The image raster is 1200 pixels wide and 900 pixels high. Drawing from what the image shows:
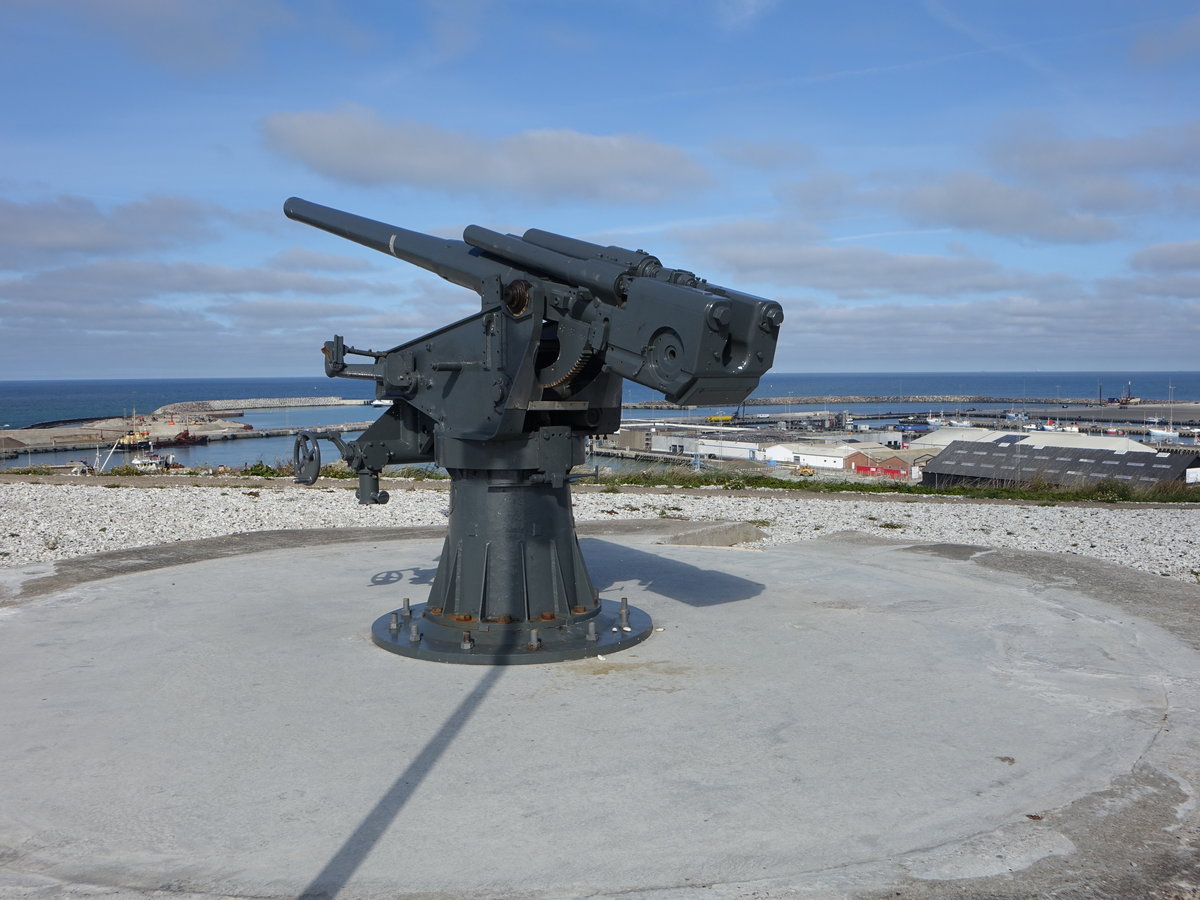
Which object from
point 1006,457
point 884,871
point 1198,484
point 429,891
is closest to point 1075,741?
point 884,871

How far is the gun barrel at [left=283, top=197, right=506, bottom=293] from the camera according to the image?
848 cm

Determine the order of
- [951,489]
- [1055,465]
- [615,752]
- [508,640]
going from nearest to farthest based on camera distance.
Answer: [615,752], [508,640], [951,489], [1055,465]

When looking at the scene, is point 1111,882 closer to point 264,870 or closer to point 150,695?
point 264,870

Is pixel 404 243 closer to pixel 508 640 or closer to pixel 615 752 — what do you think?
pixel 508 640

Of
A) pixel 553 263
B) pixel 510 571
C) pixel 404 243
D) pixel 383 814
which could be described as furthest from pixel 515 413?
pixel 383 814

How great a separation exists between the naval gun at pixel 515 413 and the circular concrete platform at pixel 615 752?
1.60 feet

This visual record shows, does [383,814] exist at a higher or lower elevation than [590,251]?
lower

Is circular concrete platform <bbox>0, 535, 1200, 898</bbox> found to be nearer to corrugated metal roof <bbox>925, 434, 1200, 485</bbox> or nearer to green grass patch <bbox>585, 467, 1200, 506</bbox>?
green grass patch <bbox>585, 467, 1200, 506</bbox>

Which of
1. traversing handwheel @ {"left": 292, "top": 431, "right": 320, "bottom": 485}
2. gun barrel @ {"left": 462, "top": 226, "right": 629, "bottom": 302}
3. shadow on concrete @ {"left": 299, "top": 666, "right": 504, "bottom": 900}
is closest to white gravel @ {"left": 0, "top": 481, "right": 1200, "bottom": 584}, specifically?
traversing handwheel @ {"left": 292, "top": 431, "right": 320, "bottom": 485}

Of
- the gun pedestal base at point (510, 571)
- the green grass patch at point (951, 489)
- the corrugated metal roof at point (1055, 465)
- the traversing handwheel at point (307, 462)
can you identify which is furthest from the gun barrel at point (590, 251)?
the corrugated metal roof at point (1055, 465)

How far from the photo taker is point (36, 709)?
22.5 feet

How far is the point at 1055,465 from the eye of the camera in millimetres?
28500

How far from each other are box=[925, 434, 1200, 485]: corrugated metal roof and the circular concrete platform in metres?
16.3

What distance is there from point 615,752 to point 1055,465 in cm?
2586
